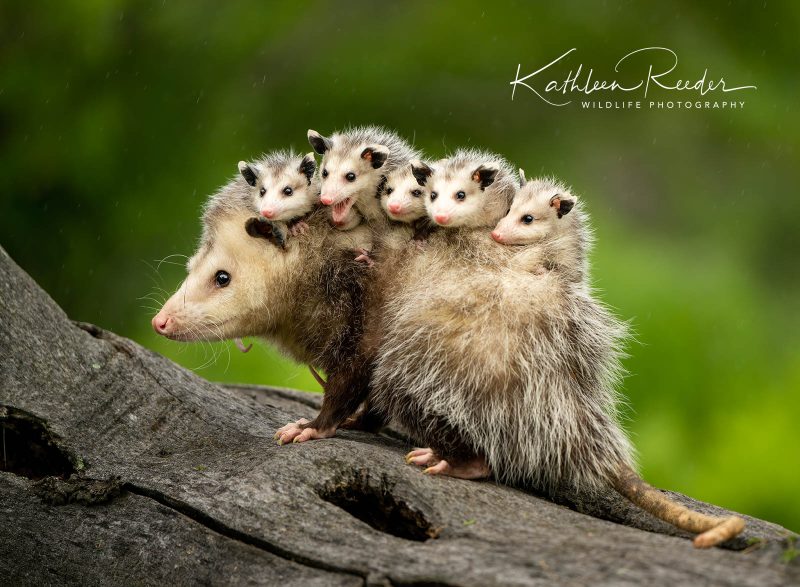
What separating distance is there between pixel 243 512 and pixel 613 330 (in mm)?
1259

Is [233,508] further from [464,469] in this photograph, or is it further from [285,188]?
[285,188]

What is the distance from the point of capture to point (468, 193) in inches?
124

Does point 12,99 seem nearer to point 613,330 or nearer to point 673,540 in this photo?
point 613,330

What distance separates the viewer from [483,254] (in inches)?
119

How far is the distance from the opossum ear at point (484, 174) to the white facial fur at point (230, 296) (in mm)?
642

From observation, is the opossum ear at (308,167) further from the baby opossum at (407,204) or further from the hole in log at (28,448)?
the hole in log at (28,448)

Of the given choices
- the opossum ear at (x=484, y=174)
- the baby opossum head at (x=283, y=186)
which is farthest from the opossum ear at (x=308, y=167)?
the opossum ear at (x=484, y=174)

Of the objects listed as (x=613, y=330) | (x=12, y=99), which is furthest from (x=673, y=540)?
(x=12, y=99)

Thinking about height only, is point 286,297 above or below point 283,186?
below

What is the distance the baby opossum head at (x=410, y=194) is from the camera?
316 centimetres

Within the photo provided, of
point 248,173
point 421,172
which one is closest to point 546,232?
point 421,172

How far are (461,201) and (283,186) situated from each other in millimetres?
580

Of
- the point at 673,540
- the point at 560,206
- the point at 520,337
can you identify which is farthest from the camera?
the point at 560,206

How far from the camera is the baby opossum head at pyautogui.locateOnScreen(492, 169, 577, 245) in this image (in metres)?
3.04
